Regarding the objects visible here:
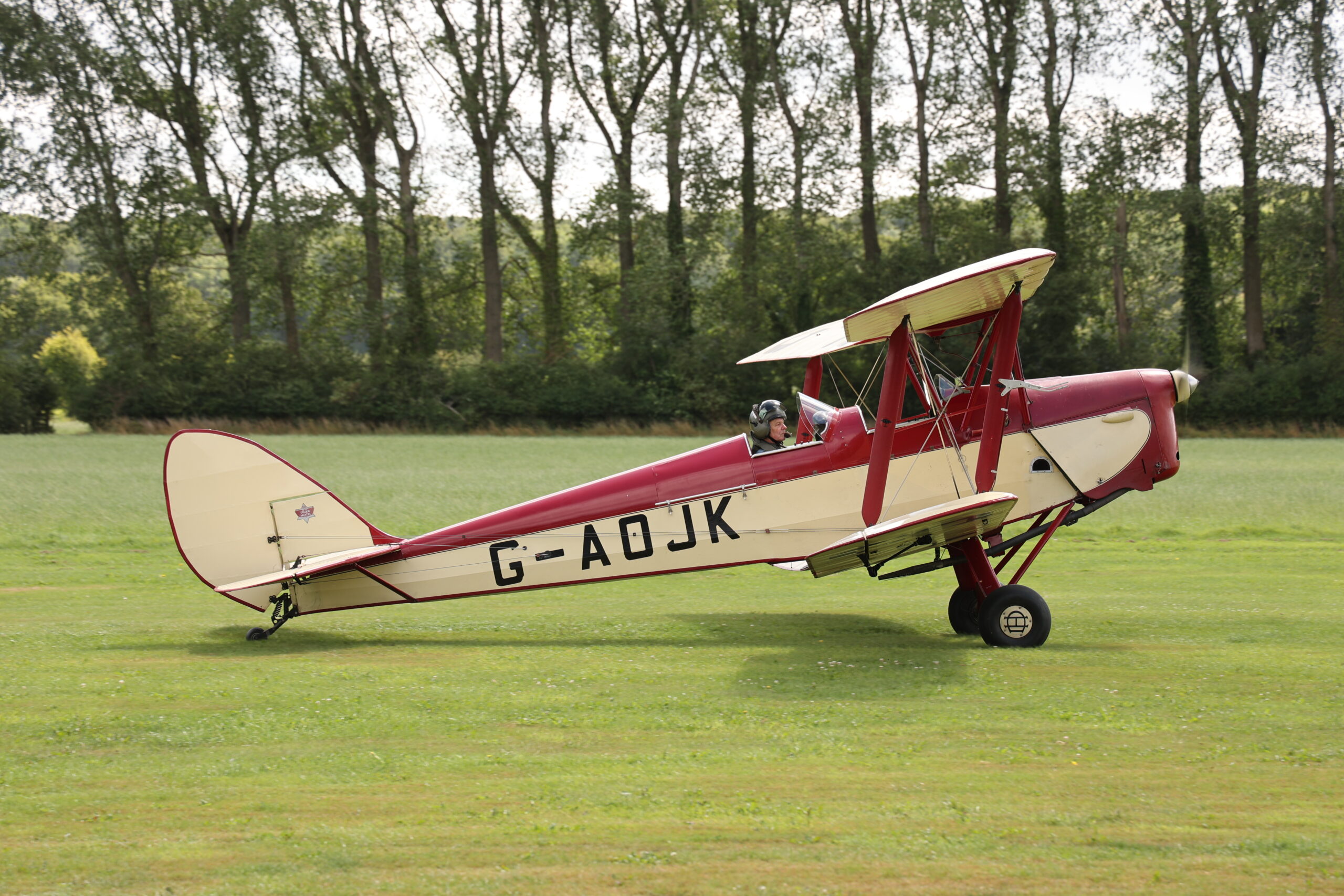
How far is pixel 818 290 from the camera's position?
48.3m

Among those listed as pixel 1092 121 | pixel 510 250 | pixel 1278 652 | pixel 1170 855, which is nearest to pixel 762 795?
pixel 1170 855

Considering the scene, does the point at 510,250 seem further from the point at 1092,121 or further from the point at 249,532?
the point at 249,532

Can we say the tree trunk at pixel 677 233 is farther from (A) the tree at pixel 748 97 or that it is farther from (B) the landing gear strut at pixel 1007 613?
(B) the landing gear strut at pixel 1007 613

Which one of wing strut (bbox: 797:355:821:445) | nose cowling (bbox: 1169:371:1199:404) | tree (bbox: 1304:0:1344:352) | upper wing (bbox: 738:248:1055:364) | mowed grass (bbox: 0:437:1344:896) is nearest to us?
mowed grass (bbox: 0:437:1344:896)

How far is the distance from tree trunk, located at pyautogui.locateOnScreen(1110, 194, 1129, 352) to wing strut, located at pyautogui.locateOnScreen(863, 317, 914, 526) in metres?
39.8

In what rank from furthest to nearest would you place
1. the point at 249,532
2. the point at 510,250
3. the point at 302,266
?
the point at 510,250 < the point at 302,266 < the point at 249,532

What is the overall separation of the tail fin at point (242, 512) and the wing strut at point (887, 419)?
418cm

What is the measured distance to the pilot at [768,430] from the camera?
28.5ft

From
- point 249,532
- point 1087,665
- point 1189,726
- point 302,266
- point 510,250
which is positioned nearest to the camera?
point 1189,726

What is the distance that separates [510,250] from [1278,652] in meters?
49.8

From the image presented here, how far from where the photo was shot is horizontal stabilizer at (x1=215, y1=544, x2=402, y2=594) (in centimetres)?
801

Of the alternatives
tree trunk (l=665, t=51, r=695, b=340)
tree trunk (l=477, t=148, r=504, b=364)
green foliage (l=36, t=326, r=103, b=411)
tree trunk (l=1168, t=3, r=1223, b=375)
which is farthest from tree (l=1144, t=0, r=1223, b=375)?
green foliage (l=36, t=326, r=103, b=411)

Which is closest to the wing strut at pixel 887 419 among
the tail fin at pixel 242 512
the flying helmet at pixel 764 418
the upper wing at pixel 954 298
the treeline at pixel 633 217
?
the upper wing at pixel 954 298

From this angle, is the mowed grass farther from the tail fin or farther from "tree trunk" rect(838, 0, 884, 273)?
"tree trunk" rect(838, 0, 884, 273)
